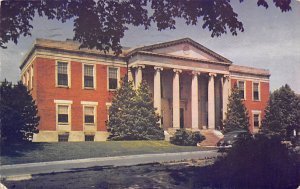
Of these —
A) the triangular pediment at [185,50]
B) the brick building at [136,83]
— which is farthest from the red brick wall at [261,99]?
the triangular pediment at [185,50]

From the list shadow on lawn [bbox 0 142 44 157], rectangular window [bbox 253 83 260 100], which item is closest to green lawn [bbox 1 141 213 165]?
shadow on lawn [bbox 0 142 44 157]

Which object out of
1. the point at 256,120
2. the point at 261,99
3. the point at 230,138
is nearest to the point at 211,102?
the point at 230,138

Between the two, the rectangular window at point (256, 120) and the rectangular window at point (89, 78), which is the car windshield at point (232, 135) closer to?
the rectangular window at point (256, 120)

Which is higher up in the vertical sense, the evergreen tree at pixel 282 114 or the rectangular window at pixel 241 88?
the rectangular window at pixel 241 88

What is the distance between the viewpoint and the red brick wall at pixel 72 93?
6.80 metres

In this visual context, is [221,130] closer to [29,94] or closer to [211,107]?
[211,107]

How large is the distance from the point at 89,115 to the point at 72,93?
0.61 meters

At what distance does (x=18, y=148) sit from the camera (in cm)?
620

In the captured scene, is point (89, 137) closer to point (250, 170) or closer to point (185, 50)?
point (185, 50)

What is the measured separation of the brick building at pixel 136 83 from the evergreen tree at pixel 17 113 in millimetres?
180

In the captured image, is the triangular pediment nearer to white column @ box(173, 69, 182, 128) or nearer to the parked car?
white column @ box(173, 69, 182, 128)

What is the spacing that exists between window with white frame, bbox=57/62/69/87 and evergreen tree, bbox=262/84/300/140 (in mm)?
5059

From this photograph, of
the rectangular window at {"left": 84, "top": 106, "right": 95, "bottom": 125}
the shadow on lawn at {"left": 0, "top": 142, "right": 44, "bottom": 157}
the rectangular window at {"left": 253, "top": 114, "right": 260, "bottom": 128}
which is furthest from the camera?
the rectangular window at {"left": 253, "top": 114, "right": 260, "bottom": 128}

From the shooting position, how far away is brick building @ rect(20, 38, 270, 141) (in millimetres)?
6859
